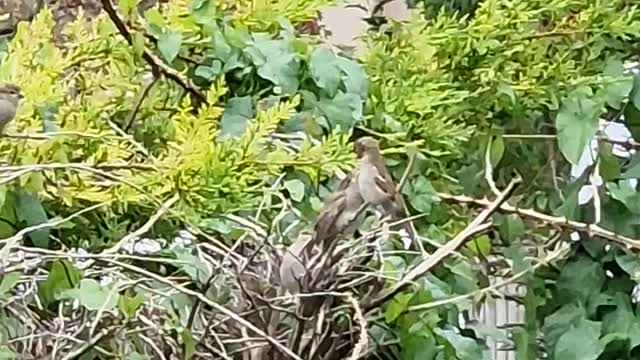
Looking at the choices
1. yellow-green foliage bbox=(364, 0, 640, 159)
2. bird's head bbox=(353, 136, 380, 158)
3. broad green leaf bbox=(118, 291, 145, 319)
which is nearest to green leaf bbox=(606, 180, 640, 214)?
yellow-green foliage bbox=(364, 0, 640, 159)

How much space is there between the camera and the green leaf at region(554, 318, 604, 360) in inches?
49.5

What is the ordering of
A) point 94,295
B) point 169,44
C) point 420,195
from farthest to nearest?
point 420,195, point 169,44, point 94,295

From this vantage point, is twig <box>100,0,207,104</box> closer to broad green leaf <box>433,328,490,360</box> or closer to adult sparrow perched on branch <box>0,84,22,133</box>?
adult sparrow perched on branch <box>0,84,22,133</box>

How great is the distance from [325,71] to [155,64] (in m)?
0.16

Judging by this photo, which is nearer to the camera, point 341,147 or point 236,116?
point 341,147

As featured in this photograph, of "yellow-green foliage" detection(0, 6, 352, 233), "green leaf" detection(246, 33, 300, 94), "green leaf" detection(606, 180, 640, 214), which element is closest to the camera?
"yellow-green foliage" detection(0, 6, 352, 233)

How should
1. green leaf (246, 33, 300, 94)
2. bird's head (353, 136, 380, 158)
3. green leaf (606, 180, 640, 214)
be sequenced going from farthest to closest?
green leaf (606, 180, 640, 214) < green leaf (246, 33, 300, 94) < bird's head (353, 136, 380, 158)

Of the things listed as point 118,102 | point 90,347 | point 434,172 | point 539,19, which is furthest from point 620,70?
point 90,347

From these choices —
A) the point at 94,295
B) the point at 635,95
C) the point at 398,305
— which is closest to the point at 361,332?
the point at 398,305

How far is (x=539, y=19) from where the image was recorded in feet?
4.26

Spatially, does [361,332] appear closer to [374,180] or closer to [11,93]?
[374,180]

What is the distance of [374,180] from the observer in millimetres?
1045

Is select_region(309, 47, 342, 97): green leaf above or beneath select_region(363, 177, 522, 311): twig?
above

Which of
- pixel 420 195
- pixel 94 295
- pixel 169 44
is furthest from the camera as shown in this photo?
pixel 420 195
